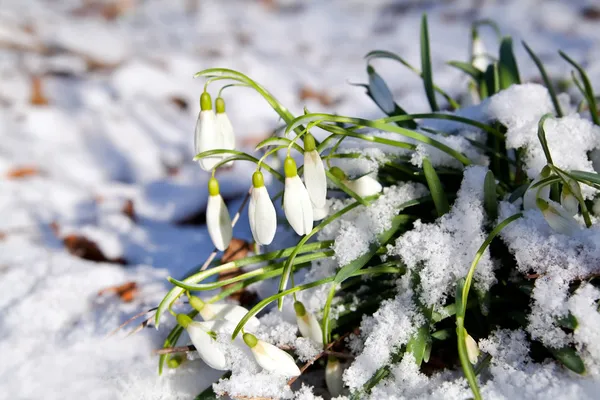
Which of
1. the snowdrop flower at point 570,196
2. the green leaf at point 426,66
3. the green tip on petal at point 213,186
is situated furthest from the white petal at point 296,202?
the green leaf at point 426,66

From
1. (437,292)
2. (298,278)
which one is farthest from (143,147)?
(437,292)

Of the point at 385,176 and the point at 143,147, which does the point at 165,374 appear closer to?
the point at 385,176

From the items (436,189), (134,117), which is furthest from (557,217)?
(134,117)

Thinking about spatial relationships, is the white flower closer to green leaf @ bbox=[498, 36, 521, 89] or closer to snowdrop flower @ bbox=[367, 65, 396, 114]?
snowdrop flower @ bbox=[367, 65, 396, 114]

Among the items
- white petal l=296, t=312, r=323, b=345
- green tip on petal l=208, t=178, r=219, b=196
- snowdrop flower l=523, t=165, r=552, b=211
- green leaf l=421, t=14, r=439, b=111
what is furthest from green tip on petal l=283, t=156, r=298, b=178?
green leaf l=421, t=14, r=439, b=111

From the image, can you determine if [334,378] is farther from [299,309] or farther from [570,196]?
[570,196]
